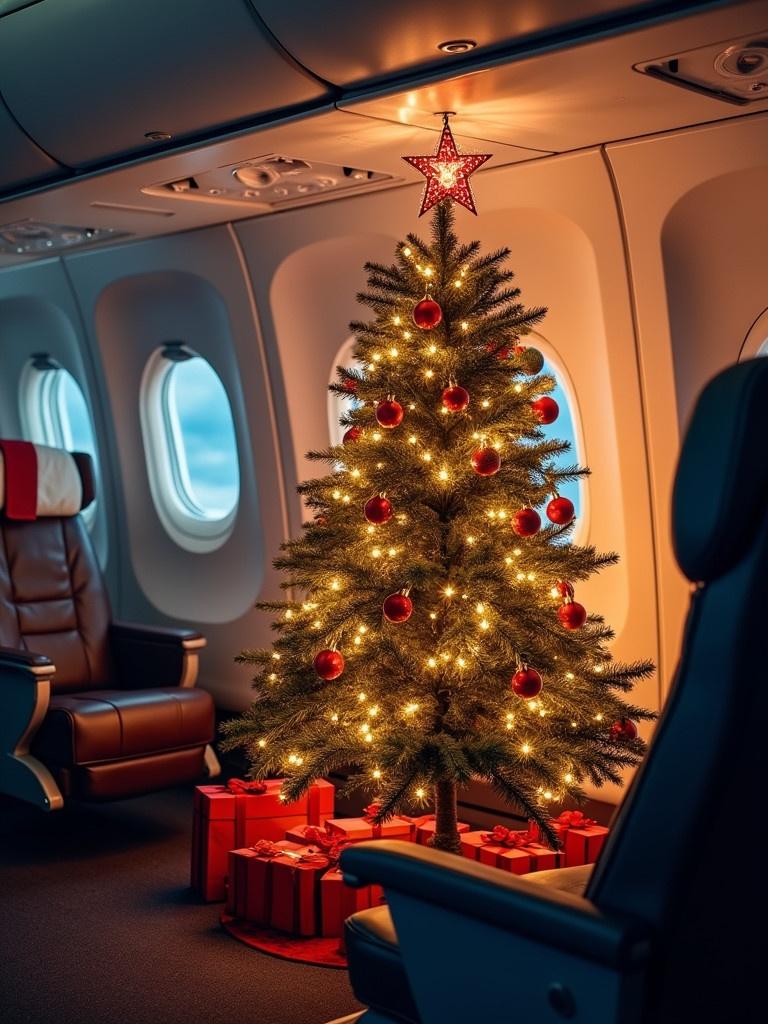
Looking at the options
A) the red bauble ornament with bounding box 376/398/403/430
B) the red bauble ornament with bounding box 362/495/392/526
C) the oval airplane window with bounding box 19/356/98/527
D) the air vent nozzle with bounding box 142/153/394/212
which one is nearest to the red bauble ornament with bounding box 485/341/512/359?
the red bauble ornament with bounding box 376/398/403/430

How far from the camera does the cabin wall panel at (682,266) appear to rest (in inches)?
168

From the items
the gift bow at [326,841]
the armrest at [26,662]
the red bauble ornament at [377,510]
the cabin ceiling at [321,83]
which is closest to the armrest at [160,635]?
the armrest at [26,662]

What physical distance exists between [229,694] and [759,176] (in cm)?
403

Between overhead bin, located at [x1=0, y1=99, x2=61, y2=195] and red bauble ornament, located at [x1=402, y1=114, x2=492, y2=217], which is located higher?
overhead bin, located at [x1=0, y1=99, x2=61, y2=195]

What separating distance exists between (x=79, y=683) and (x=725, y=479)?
474 centimetres

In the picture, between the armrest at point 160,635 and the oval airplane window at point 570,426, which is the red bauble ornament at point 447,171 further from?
the armrest at point 160,635

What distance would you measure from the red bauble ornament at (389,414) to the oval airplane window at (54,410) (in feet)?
17.0

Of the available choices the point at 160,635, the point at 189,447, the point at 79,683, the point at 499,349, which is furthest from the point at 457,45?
the point at 189,447

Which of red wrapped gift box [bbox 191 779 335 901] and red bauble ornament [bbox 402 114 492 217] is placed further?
red wrapped gift box [bbox 191 779 335 901]

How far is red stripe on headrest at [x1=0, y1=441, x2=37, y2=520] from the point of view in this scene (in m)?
5.99

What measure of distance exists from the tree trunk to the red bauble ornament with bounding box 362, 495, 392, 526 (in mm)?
920

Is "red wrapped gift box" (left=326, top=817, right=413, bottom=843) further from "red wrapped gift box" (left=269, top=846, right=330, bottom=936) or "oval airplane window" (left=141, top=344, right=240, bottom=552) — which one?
"oval airplane window" (left=141, top=344, right=240, bottom=552)

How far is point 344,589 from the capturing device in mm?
3949

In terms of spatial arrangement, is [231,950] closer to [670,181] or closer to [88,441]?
[670,181]
